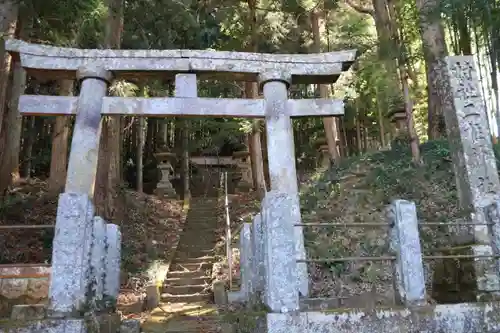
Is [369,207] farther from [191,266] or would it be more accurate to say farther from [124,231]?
[124,231]

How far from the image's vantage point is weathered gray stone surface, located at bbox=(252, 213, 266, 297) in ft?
16.8

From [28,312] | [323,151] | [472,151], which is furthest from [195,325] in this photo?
[323,151]

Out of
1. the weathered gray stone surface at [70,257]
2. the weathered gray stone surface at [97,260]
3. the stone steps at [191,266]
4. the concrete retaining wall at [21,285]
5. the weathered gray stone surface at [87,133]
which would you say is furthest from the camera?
the stone steps at [191,266]

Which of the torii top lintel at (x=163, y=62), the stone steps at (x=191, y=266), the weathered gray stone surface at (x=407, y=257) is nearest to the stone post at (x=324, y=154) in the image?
the stone steps at (x=191, y=266)

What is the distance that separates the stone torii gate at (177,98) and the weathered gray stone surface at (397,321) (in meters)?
1.86

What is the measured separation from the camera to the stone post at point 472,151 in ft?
18.1

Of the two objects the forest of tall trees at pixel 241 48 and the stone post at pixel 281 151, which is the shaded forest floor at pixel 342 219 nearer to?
the forest of tall trees at pixel 241 48

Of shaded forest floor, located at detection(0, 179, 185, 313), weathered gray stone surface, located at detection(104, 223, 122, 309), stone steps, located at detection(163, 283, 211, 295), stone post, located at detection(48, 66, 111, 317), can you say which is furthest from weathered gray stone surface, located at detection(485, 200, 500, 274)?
shaded forest floor, located at detection(0, 179, 185, 313)

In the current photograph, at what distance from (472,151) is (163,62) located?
15.0ft

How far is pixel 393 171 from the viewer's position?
10961 millimetres

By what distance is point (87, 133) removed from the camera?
20.7 feet

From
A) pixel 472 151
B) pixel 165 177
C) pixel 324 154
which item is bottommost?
pixel 472 151

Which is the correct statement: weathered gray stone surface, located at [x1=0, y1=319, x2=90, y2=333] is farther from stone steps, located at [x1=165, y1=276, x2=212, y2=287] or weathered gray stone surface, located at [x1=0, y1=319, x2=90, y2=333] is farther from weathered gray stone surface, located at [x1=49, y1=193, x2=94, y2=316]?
stone steps, located at [x1=165, y1=276, x2=212, y2=287]

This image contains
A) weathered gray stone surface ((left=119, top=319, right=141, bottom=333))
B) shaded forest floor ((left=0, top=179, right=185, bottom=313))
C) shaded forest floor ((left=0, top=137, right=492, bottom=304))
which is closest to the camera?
weathered gray stone surface ((left=119, top=319, right=141, bottom=333))
